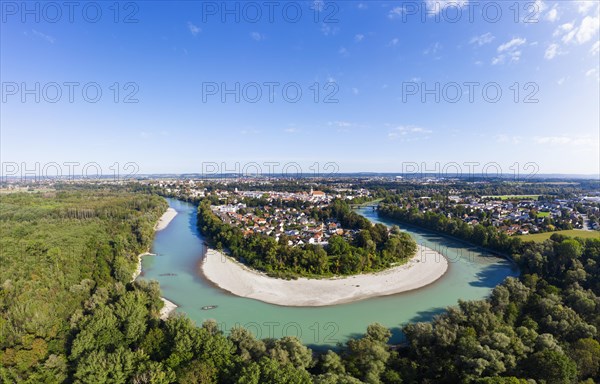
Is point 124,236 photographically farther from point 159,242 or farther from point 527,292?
point 527,292

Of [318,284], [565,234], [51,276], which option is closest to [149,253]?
[51,276]

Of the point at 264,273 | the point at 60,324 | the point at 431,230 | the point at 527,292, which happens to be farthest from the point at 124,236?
the point at 431,230

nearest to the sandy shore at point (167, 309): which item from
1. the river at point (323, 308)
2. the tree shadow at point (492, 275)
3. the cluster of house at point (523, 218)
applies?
the river at point (323, 308)

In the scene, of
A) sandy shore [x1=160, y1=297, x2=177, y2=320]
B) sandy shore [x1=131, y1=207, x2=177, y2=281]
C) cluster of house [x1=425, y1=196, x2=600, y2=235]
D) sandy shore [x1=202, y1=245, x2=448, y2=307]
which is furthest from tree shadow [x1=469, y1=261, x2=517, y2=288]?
sandy shore [x1=131, y1=207, x2=177, y2=281]

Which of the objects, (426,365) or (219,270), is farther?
(219,270)

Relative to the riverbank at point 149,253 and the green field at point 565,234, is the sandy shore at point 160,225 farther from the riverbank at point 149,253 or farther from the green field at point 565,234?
the green field at point 565,234

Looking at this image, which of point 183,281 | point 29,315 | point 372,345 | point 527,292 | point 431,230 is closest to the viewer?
point 372,345
